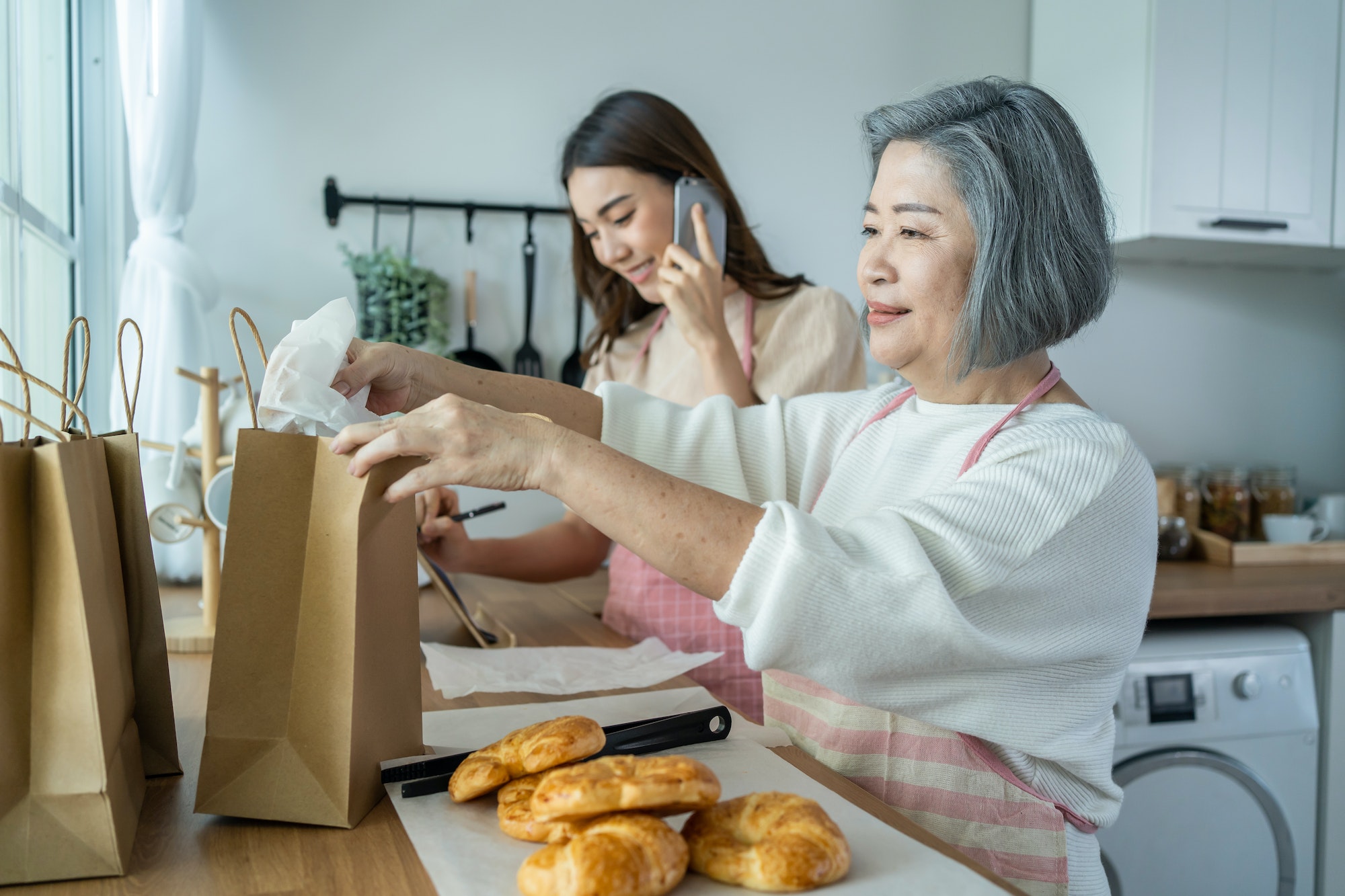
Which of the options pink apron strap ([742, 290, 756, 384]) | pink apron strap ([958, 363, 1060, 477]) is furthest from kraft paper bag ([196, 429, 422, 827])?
pink apron strap ([742, 290, 756, 384])

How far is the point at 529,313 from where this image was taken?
7.47ft

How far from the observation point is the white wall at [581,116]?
2125 millimetres

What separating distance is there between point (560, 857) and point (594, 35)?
7.14ft

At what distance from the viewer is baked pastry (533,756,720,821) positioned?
0.53 m

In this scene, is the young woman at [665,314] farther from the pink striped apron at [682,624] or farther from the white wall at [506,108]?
the white wall at [506,108]

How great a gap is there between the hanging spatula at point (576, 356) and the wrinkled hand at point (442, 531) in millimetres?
794

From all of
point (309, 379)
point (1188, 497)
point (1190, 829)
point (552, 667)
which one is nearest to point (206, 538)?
point (552, 667)

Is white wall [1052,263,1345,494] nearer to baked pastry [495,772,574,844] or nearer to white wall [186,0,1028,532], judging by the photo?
white wall [186,0,1028,532]

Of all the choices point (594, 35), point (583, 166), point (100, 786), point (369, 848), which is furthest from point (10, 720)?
point (594, 35)

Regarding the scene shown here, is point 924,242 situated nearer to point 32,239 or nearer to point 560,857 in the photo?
point 560,857

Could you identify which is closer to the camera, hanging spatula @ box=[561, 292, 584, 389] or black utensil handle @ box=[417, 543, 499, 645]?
black utensil handle @ box=[417, 543, 499, 645]

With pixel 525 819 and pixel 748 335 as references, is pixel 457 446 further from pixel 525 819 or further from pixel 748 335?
pixel 748 335

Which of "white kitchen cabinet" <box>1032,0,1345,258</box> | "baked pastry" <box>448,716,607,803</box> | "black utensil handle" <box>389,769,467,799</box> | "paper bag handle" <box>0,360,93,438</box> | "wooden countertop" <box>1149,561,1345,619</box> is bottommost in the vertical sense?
"wooden countertop" <box>1149,561,1345,619</box>

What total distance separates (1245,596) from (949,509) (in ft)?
4.89
